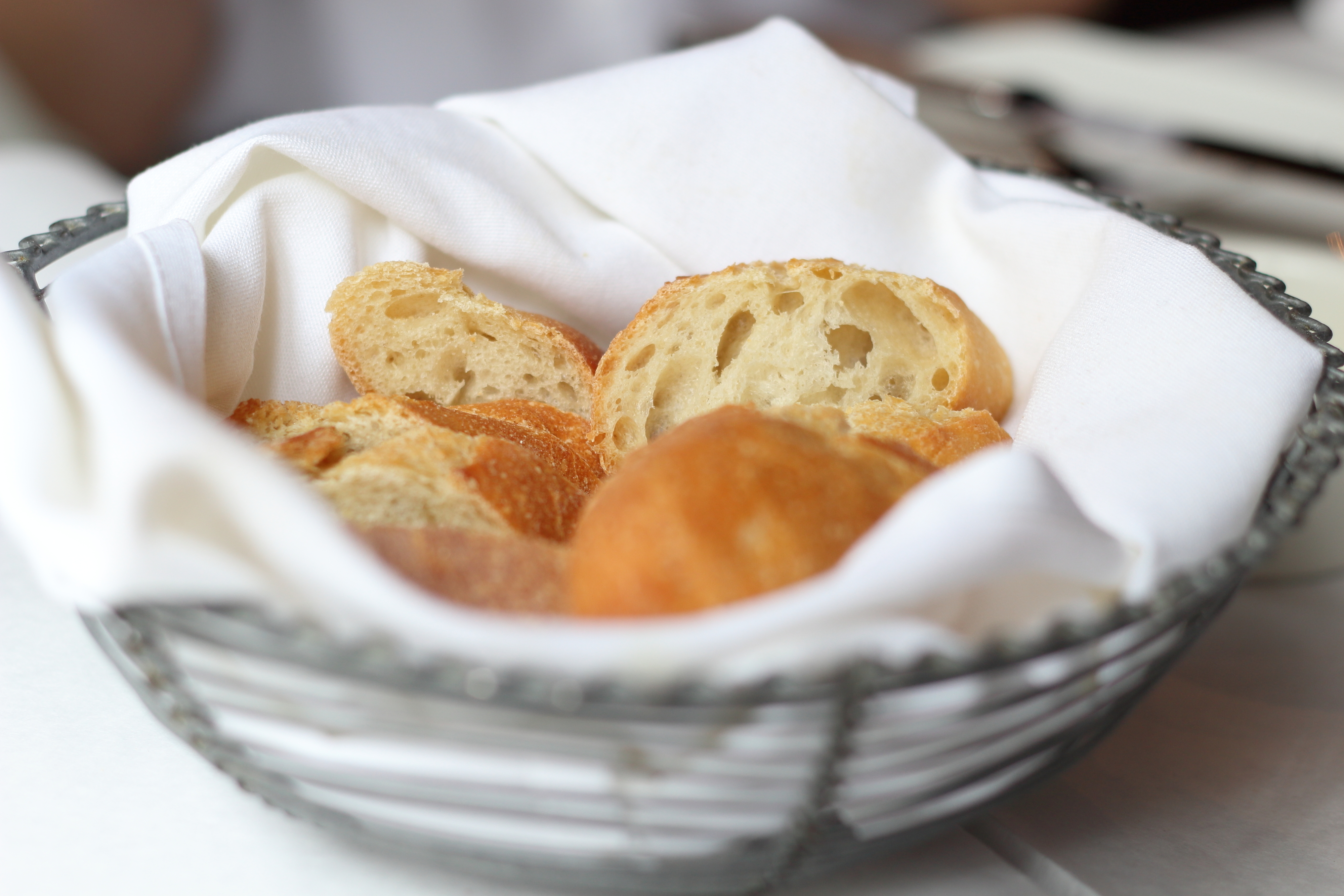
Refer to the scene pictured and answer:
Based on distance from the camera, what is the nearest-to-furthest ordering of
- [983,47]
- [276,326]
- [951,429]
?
[951,429] → [276,326] → [983,47]

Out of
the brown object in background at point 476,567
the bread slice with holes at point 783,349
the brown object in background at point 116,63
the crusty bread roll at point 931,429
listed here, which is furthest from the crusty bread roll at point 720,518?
the brown object in background at point 116,63

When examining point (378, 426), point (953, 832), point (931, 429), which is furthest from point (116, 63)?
point (953, 832)

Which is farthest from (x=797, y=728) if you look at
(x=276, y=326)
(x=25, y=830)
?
(x=276, y=326)

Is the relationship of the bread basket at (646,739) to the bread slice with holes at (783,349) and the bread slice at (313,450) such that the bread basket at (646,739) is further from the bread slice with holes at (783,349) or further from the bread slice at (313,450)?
the bread slice with holes at (783,349)

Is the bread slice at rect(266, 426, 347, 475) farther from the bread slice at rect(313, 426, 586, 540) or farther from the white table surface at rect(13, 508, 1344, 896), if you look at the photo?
the white table surface at rect(13, 508, 1344, 896)

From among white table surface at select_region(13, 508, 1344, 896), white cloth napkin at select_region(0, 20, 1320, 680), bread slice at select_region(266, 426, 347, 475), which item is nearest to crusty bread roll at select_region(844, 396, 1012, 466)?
white cloth napkin at select_region(0, 20, 1320, 680)

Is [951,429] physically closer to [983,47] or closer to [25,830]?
[25,830]

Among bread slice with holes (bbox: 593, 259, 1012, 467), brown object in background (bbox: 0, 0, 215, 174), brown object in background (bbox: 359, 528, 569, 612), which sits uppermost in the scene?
brown object in background (bbox: 359, 528, 569, 612)
